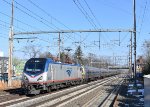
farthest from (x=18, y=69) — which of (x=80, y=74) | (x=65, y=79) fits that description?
(x=65, y=79)

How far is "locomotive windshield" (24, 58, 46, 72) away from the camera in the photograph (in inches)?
1205

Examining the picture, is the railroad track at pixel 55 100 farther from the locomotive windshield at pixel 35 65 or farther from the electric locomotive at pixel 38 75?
the locomotive windshield at pixel 35 65

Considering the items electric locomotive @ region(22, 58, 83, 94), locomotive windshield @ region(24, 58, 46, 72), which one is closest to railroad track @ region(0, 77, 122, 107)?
electric locomotive @ region(22, 58, 83, 94)

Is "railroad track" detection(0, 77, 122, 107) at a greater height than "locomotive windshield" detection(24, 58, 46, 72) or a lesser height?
lesser

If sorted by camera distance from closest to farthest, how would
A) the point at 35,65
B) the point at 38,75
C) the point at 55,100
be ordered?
the point at 55,100
the point at 38,75
the point at 35,65

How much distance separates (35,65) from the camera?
30828mm

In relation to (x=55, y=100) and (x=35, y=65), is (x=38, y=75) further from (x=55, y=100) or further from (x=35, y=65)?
(x=55, y=100)

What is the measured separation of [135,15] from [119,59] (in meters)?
98.2

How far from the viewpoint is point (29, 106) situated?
21.8 metres

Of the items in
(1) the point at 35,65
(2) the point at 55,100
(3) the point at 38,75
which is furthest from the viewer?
(1) the point at 35,65

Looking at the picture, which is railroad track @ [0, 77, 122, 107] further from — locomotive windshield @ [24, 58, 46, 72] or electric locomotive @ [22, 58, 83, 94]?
locomotive windshield @ [24, 58, 46, 72]

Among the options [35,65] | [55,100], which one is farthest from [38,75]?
[55,100]

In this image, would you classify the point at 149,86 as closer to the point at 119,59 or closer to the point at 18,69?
the point at 18,69

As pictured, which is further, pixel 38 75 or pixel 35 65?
pixel 35 65
